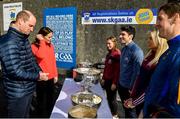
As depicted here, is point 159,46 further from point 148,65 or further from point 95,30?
point 95,30

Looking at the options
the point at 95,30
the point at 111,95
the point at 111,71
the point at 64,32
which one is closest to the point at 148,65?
the point at 111,71

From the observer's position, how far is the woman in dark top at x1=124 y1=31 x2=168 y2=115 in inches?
100

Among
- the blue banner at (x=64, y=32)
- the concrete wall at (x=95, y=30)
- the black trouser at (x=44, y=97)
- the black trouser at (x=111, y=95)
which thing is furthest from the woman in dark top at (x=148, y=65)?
the blue banner at (x=64, y=32)

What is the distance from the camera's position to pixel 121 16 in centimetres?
570

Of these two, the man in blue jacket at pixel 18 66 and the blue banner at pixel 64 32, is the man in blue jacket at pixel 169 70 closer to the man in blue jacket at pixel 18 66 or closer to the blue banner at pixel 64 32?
the man in blue jacket at pixel 18 66

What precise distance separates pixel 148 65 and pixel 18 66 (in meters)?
1.44

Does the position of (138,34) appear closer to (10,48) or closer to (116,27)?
(116,27)

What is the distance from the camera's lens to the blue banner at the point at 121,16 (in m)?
5.37

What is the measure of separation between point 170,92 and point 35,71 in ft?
5.75

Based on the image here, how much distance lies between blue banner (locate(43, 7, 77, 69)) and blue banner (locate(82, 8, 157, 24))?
426mm

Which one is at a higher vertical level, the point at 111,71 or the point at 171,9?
the point at 171,9

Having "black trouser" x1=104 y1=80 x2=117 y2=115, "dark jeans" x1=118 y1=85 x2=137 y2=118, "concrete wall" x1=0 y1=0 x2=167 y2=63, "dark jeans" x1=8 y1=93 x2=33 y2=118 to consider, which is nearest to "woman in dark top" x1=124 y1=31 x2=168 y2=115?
"dark jeans" x1=118 y1=85 x2=137 y2=118

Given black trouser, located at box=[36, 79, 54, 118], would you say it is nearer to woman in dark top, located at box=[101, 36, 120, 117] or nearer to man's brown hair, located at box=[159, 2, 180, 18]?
woman in dark top, located at box=[101, 36, 120, 117]

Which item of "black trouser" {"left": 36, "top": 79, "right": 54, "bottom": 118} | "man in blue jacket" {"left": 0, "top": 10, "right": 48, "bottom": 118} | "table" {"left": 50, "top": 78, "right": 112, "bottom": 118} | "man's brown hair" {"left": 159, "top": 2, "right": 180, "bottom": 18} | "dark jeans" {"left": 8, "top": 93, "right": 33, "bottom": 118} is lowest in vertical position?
"black trouser" {"left": 36, "top": 79, "right": 54, "bottom": 118}
